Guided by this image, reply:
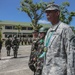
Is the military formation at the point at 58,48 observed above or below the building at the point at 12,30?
above

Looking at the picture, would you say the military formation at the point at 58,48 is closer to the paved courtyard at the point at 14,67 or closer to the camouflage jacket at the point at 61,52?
the camouflage jacket at the point at 61,52

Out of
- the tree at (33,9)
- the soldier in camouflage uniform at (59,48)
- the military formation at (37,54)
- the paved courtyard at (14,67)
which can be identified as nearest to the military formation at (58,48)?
the soldier in camouflage uniform at (59,48)

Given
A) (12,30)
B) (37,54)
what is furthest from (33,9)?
(37,54)

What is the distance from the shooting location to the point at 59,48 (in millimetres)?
3738

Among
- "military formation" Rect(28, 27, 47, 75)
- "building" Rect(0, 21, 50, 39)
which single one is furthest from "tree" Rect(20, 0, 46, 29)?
"military formation" Rect(28, 27, 47, 75)

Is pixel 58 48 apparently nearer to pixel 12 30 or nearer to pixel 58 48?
pixel 58 48

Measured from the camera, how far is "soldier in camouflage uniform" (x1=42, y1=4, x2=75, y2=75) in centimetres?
362

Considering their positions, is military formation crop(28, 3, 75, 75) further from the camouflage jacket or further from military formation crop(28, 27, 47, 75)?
military formation crop(28, 27, 47, 75)

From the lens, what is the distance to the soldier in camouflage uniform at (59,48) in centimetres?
362

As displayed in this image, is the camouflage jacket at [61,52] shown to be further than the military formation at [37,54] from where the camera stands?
No

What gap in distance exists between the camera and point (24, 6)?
223ft

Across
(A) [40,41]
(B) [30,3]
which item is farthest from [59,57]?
(B) [30,3]

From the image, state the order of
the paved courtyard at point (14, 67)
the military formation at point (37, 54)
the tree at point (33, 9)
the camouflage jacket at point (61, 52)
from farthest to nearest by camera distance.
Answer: the tree at point (33, 9) → the paved courtyard at point (14, 67) → the military formation at point (37, 54) → the camouflage jacket at point (61, 52)

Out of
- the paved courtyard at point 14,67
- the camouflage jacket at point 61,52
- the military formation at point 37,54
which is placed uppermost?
the camouflage jacket at point 61,52
